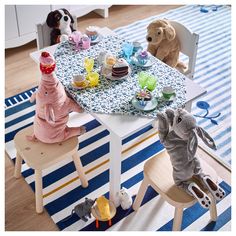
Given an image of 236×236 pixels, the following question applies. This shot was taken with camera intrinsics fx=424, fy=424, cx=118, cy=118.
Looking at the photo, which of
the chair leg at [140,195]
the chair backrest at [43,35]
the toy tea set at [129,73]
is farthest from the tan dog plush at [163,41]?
the chair leg at [140,195]

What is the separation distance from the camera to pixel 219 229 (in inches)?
84.5

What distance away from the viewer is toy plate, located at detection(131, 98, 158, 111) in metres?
1.96

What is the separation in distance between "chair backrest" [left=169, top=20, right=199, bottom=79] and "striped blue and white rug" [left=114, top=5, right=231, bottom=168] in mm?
438

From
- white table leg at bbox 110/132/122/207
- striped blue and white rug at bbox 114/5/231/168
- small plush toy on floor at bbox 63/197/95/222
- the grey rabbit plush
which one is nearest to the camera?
the grey rabbit plush

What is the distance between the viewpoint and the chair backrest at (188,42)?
8.05ft

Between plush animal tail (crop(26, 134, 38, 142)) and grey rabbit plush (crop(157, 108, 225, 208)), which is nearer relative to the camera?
grey rabbit plush (crop(157, 108, 225, 208))

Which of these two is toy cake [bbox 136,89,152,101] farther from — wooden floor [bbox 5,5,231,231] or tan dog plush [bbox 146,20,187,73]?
wooden floor [bbox 5,5,231,231]

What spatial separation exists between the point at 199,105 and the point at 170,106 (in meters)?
0.93

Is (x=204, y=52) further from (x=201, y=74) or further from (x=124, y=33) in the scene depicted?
(x=124, y=33)

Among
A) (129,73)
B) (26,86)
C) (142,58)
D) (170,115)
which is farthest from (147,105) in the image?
(26,86)

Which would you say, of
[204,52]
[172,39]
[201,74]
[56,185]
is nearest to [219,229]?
[56,185]

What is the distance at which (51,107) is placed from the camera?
6.51ft

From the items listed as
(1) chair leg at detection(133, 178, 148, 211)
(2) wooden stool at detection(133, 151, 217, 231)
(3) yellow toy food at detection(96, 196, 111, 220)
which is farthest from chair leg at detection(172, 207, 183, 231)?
(3) yellow toy food at detection(96, 196, 111, 220)
